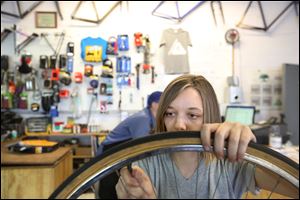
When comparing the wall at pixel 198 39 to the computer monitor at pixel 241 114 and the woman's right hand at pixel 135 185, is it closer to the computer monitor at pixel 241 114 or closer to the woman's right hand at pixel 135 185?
the computer monitor at pixel 241 114

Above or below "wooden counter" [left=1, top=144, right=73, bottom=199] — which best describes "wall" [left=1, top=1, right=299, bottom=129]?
above

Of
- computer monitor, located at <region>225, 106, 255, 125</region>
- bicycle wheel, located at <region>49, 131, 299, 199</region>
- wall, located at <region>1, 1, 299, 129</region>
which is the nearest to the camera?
bicycle wheel, located at <region>49, 131, 299, 199</region>

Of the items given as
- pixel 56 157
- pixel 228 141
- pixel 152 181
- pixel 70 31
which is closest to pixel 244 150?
pixel 228 141

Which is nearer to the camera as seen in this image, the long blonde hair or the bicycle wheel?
the bicycle wheel

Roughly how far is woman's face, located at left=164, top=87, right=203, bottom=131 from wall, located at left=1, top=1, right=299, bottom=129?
332 cm

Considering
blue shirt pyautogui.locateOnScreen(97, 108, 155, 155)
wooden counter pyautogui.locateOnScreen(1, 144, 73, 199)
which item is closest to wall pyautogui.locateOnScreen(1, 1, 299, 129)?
blue shirt pyautogui.locateOnScreen(97, 108, 155, 155)

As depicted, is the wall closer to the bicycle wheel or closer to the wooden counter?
the wooden counter

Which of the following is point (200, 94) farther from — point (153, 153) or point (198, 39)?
point (198, 39)

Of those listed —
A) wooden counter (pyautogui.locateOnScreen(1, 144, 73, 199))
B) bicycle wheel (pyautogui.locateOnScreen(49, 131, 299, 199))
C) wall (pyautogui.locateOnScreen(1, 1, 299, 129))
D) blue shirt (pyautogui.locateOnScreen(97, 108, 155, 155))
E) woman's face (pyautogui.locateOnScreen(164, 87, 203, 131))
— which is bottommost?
wooden counter (pyautogui.locateOnScreen(1, 144, 73, 199))

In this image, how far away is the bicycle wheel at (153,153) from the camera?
1.15 ft

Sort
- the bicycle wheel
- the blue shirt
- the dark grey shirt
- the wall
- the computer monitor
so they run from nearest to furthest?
the bicycle wheel
the dark grey shirt
the blue shirt
the computer monitor
the wall

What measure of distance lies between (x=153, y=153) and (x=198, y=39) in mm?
3831

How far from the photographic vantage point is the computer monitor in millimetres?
3416

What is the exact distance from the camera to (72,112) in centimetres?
401
